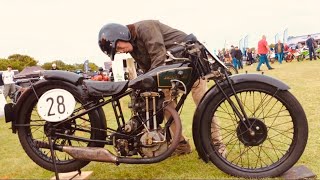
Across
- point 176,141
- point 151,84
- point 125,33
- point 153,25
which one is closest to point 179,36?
point 153,25

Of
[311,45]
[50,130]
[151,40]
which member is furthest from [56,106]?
[311,45]

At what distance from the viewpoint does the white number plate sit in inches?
133

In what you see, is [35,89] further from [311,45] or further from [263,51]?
[311,45]

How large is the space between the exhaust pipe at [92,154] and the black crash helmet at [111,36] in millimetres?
954

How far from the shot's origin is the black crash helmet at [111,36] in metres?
3.50

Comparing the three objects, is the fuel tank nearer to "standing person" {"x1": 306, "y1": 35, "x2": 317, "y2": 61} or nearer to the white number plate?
the white number plate

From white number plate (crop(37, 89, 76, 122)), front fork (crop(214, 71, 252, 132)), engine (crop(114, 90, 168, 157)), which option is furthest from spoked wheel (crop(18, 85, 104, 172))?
front fork (crop(214, 71, 252, 132))

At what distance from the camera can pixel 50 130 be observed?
3521 mm

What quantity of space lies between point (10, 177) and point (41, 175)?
1.20 ft

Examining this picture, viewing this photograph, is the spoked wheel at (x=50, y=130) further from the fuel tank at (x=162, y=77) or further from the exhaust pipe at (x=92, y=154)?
the fuel tank at (x=162, y=77)

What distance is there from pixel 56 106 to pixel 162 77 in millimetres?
1055

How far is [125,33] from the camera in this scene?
11.7 feet

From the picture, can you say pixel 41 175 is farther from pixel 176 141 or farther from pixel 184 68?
pixel 184 68

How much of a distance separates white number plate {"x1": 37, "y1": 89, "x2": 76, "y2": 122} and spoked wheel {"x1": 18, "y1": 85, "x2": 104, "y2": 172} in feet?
0.43
